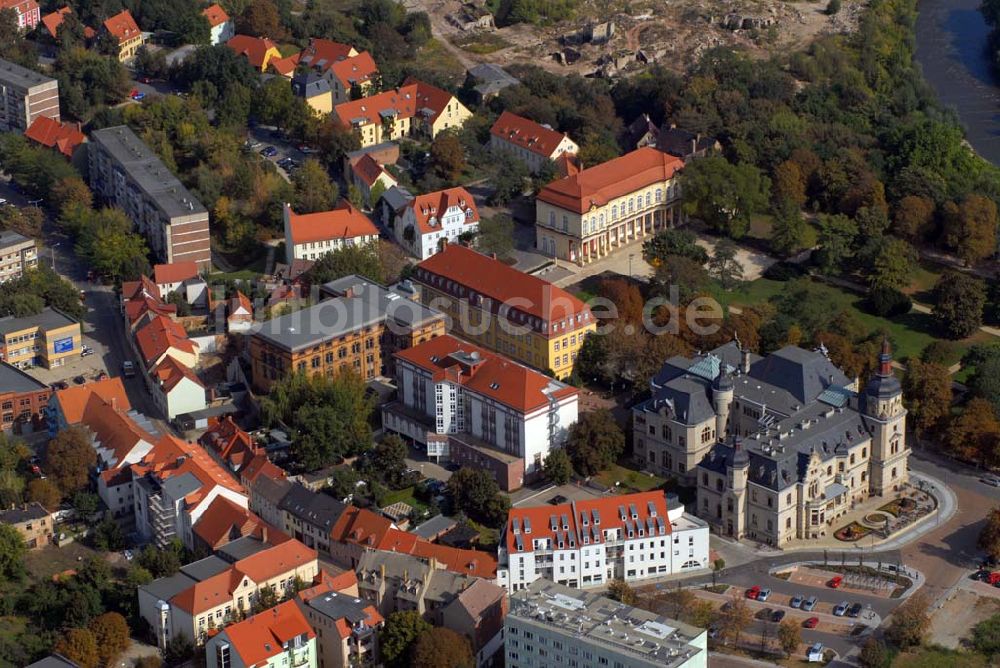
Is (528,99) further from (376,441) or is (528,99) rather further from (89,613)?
(89,613)

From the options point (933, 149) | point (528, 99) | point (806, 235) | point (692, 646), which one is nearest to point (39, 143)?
point (528, 99)

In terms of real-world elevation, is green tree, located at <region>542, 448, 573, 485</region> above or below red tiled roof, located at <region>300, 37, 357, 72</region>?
below

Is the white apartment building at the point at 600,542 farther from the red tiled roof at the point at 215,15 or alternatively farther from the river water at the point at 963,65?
the red tiled roof at the point at 215,15

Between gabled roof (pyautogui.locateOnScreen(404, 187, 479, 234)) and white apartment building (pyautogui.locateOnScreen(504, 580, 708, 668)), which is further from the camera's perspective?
gabled roof (pyautogui.locateOnScreen(404, 187, 479, 234))

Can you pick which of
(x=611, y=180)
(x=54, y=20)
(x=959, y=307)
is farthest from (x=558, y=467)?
(x=54, y=20)

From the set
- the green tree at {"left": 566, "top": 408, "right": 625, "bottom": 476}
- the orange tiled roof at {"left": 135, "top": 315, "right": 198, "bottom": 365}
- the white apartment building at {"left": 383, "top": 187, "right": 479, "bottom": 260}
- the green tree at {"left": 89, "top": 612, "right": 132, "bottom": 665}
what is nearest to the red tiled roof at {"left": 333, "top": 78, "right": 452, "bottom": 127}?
the white apartment building at {"left": 383, "top": 187, "right": 479, "bottom": 260}

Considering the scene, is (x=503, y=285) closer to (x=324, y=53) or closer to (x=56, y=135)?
(x=56, y=135)

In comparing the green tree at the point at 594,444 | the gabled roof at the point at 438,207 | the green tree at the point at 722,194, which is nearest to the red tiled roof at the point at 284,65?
the gabled roof at the point at 438,207

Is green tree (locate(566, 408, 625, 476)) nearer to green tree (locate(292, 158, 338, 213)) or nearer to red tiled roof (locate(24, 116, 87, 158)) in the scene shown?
green tree (locate(292, 158, 338, 213))
